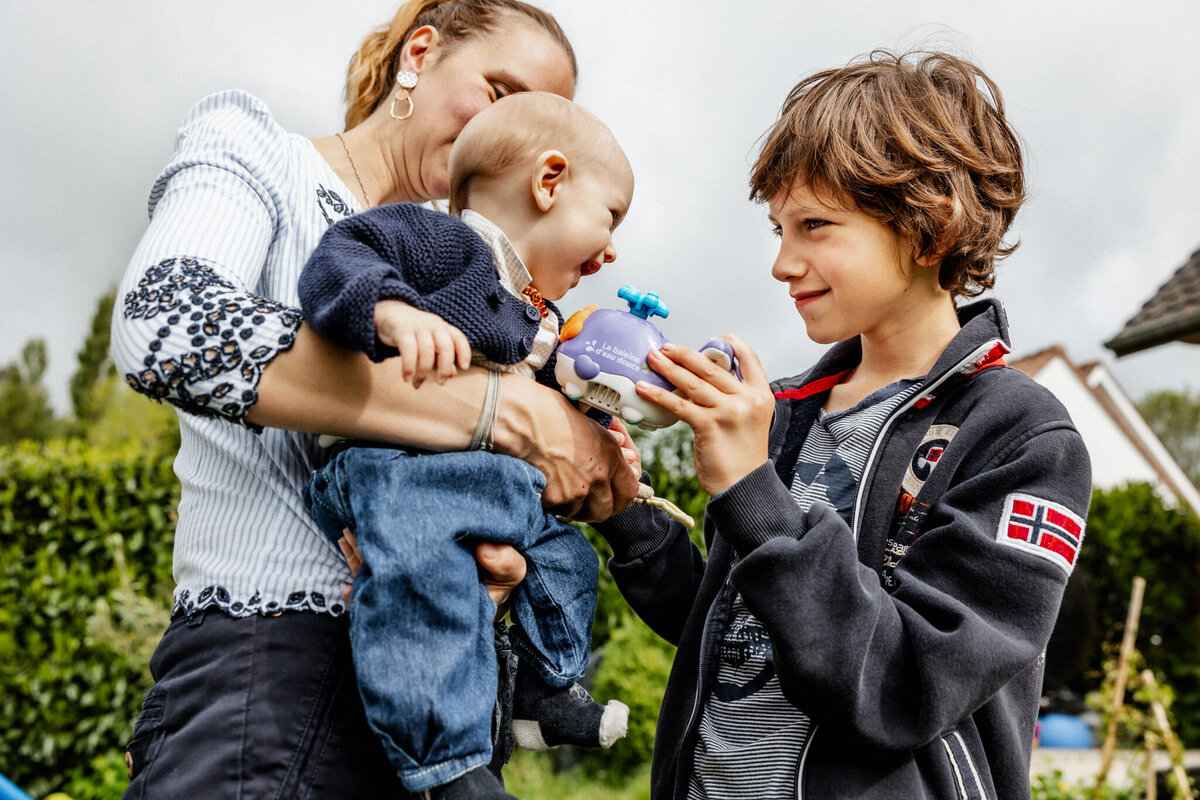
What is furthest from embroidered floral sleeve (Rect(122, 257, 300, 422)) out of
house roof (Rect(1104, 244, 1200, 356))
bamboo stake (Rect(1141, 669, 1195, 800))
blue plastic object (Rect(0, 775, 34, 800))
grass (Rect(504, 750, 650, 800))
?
house roof (Rect(1104, 244, 1200, 356))

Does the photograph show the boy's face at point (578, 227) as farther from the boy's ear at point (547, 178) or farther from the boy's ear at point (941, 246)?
the boy's ear at point (941, 246)

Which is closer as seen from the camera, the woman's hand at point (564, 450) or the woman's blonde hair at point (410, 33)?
the woman's hand at point (564, 450)

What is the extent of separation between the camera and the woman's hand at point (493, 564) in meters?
1.46

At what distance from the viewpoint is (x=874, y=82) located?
2156mm

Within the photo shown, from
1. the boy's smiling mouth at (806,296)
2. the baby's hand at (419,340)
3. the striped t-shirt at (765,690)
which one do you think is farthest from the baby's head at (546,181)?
the striped t-shirt at (765,690)

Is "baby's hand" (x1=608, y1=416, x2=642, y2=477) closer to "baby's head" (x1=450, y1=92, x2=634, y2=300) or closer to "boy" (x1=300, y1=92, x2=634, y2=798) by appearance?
"boy" (x1=300, y1=92, x2=634, y2=798)

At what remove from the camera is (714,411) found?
5.18 feet

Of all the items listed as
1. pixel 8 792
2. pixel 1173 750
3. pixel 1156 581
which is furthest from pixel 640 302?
pixel 1156 581

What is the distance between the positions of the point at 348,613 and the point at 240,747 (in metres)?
0.25

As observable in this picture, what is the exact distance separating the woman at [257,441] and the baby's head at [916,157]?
0.85 metres

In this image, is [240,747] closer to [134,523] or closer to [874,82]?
[874,82]

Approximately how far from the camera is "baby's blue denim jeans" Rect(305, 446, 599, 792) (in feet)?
4.44

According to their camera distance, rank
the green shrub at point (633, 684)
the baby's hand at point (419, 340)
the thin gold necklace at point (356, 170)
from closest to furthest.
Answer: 1. the baby's hand at point (419, 340)
2. the thin gold necklace at point (356, 170)
3. the green shrub at point (633, 684)

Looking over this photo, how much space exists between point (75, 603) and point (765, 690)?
5559 millimetres
